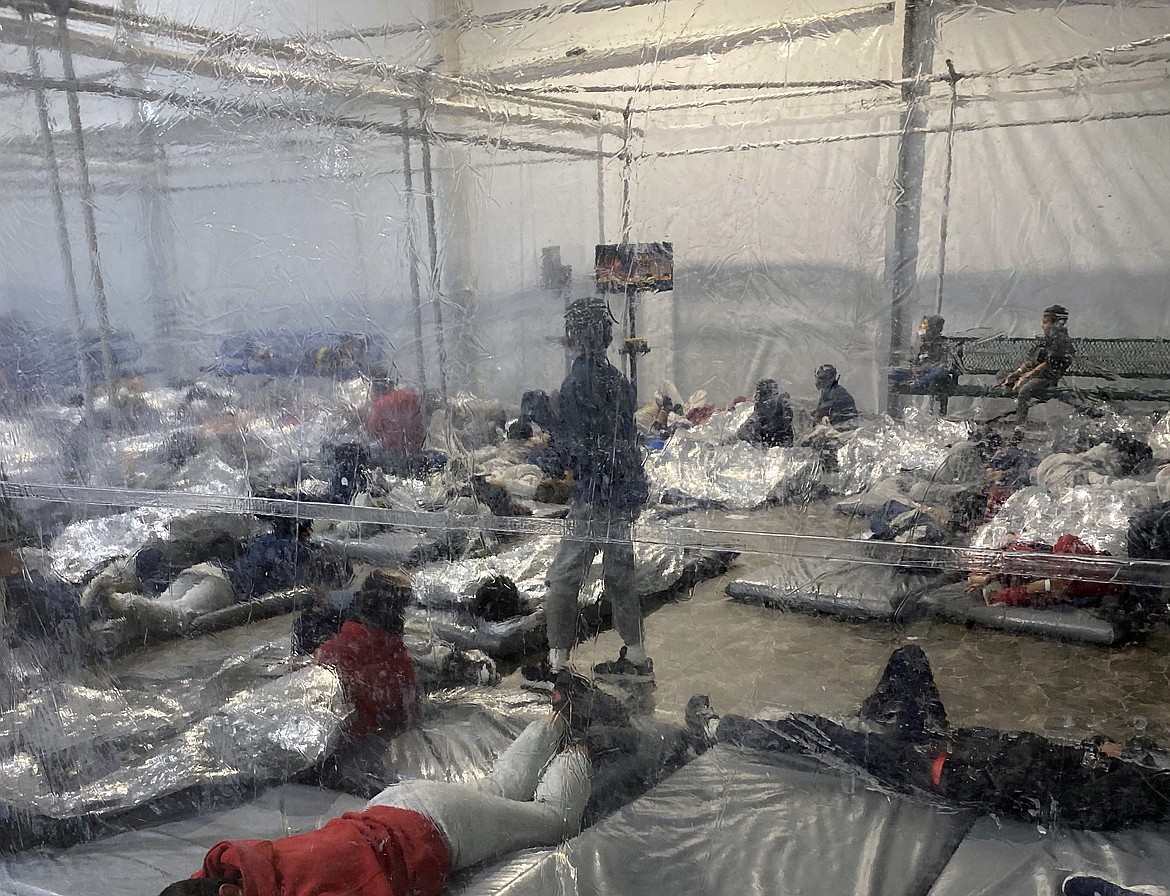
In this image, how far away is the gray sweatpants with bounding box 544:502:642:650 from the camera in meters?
1.13

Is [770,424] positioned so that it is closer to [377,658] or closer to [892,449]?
[892,449]

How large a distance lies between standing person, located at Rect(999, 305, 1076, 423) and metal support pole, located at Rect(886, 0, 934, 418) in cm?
13

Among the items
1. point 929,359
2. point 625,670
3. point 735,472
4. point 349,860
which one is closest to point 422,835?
point 349,860

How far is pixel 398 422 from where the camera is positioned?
122 centimetres

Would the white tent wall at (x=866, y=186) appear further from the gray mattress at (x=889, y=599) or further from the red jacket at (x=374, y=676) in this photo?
the red jacket at (x=374, y=676)

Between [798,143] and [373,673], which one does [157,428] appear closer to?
[373,673]

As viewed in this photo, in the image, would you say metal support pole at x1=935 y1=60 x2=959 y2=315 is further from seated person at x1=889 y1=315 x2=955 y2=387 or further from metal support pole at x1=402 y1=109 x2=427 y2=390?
metal support pole at x1=402 y1=109 x2=427 y2=390

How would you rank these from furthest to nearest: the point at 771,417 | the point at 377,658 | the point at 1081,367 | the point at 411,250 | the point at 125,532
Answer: the point at 125,532
the point at 377,658
the point at 411,250
the point at 771,417
the point at 1081,367

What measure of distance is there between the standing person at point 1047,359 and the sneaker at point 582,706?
65cm

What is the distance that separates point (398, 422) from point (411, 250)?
0.78ft

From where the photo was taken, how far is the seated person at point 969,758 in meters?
1.07

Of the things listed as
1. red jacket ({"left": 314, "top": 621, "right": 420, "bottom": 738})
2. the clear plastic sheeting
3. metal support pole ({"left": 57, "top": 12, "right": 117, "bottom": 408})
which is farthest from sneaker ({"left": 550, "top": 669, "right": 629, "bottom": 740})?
metal support pole ({"left": 57, "top": 12, "right": 117, "bottom": 408})

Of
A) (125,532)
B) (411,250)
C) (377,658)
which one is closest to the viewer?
(411,250)

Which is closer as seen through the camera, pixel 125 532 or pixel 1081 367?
pixel 1081 367
